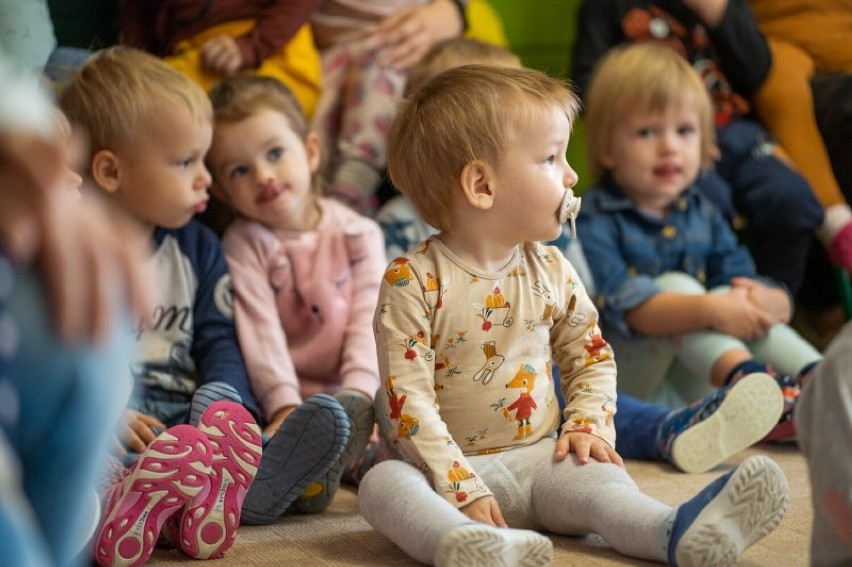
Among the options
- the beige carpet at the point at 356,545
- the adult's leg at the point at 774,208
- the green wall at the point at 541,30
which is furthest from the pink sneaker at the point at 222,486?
the green wall at the point at 541,30

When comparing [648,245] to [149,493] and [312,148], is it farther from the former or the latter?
[149,493]

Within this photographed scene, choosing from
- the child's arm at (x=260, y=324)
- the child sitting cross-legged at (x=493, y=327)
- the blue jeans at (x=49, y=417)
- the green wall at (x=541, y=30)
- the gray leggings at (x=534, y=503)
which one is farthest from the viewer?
the green wall at (x=541, y=30)

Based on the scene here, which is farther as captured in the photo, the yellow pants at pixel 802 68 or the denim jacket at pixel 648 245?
the yellow pants at pixel 802 68

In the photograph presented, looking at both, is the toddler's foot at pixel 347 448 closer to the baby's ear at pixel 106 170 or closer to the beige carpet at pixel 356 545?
the beige carpet at pixel 356 545

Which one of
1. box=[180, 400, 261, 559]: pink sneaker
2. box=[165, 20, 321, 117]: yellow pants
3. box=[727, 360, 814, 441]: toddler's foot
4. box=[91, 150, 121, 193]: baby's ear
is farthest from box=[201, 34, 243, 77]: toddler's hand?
box=[727, 360, 814, 441]: toddler's foot

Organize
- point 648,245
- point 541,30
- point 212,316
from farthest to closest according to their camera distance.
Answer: point 541,30
point 648,245
point 212,316

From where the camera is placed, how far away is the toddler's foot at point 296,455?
1294 mm

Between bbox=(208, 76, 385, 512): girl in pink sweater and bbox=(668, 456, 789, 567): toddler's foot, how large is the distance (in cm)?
71

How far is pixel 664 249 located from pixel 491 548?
3.78 feet

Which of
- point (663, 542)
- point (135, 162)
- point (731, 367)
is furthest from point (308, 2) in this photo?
point (663, 542)

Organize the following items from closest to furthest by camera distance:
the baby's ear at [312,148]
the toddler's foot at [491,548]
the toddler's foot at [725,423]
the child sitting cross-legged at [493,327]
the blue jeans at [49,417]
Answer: the blue jeans at [49,417], the toddler's foot at [491,548], the child sitting cross-legged at [493,327], the toddler's foot at [725,423], the baby's ear at [312,148]

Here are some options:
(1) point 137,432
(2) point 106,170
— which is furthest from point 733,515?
(2) point 106,170

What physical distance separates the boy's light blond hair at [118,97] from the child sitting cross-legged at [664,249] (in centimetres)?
82

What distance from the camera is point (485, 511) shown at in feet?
3.90
